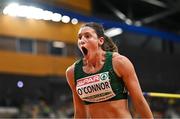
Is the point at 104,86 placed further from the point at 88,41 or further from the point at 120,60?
the point at 88,41

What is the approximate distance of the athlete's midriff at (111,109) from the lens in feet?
8.74

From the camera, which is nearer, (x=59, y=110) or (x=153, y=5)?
(x=59, y=110)

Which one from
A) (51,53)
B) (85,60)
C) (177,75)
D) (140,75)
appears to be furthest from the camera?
(51,53)

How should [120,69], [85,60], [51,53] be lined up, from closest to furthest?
[120,69], [85,60], [51,53]

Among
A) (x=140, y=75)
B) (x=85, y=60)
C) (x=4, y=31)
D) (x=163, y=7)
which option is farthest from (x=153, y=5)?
(x=85, y=60)

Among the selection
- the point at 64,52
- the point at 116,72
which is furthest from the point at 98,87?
the point at 64,52

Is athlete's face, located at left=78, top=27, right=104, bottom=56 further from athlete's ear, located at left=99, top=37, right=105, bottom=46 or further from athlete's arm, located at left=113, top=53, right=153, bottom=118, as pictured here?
athlete's arm, located at left=113, top=53, right=153, bottom=118

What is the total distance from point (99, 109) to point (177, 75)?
39.2 ft

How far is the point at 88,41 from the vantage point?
8.88ft

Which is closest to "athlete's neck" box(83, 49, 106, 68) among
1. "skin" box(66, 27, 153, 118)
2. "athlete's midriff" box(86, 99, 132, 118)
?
"skin" box(66, 27, 153, 118)

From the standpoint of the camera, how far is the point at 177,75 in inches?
561

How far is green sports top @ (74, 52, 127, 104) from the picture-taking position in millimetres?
2666

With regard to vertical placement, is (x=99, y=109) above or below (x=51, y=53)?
below

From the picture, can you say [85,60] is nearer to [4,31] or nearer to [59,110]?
[59,110]
